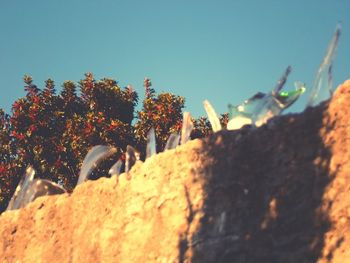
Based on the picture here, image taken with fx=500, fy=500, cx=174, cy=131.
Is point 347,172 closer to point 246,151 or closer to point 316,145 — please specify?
point 316,145

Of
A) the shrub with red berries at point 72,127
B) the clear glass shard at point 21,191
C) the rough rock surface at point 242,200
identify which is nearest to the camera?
the rough rock surface at point 242,200

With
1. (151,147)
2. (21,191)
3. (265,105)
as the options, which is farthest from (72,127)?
(265,105)

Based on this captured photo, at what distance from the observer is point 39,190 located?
19.4ft

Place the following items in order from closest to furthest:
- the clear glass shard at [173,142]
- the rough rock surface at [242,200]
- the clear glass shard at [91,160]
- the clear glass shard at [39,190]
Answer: the rough rock surface at [242,200] < the clear glass shard at [173,142] < the clear glass shard at [91,160] < the clear glass shard at [39,190]

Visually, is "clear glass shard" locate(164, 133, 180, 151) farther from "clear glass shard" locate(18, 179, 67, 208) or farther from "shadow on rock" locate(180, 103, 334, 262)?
"clear glass shard" locate(18, 179, 67, 208)

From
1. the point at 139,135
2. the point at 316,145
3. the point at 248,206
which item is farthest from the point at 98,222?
the point at 139,135

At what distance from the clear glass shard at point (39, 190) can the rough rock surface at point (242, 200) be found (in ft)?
3.58

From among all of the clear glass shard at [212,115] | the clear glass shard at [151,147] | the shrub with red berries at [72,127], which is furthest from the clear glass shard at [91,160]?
the shrub with red berries at [72,127]

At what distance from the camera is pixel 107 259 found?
15.3 feet

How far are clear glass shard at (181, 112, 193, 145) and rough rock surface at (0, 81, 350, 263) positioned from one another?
1.80ft

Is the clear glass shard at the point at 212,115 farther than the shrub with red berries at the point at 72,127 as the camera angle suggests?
No

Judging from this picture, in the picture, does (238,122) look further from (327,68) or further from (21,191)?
(21,191)

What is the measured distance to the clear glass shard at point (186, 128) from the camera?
5086 millimetres

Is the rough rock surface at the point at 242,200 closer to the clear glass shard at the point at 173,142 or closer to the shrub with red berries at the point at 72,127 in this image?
the clear glass shard at the point at 173,142
